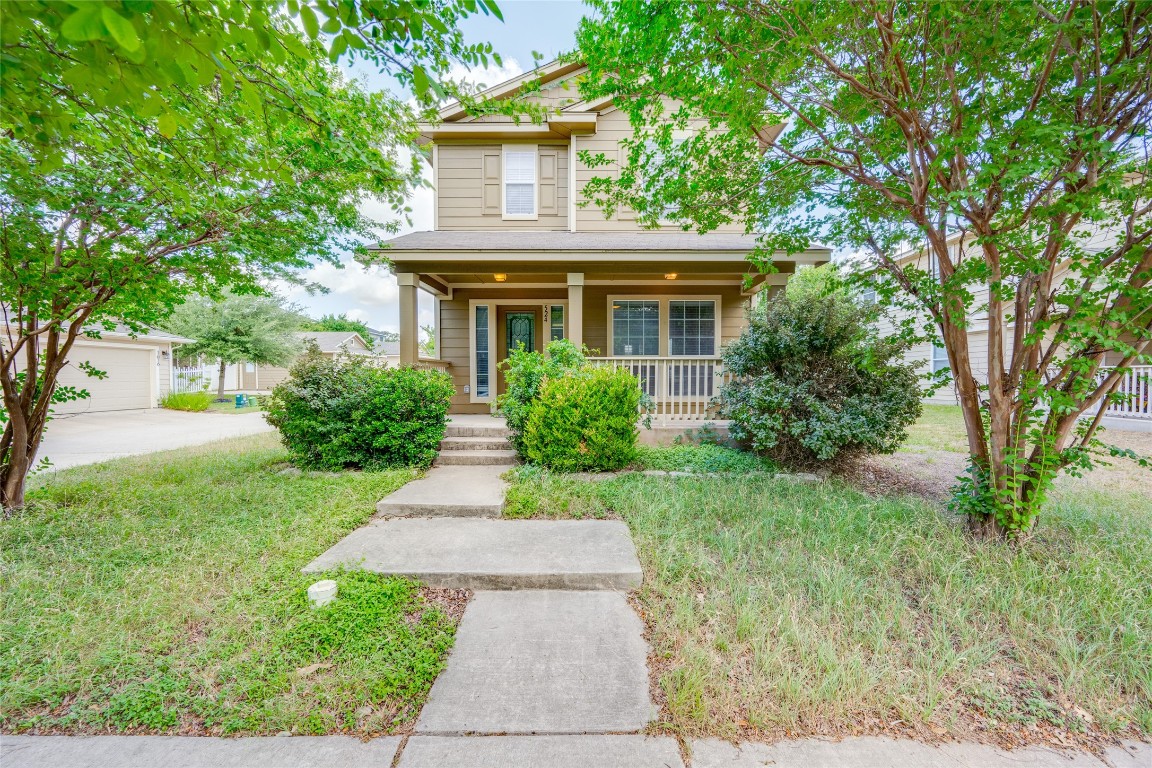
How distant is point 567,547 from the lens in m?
3.10

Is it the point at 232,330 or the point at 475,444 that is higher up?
the point at 232,330

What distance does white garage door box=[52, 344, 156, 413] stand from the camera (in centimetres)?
1220

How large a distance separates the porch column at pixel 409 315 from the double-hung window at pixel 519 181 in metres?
2.77

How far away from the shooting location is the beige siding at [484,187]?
27.0ft

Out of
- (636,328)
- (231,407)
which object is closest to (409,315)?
(636,328)

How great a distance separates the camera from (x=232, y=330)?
17219 millimetres

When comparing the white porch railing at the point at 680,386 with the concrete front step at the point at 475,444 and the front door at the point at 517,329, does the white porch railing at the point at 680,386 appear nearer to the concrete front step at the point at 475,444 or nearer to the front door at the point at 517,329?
the concrete front step at the point at 475,444

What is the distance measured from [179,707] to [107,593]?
1298 mm

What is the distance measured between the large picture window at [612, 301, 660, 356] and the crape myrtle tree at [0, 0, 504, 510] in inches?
191

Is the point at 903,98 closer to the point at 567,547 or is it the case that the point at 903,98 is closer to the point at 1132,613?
the point at 1132,613

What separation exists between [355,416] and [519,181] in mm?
5673

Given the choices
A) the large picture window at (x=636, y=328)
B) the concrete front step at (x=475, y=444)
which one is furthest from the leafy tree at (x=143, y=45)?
the large picture window at (x=636, y=328)

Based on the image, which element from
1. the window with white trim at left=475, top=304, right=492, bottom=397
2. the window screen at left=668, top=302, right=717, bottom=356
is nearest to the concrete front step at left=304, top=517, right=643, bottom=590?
the window with white trim at left=475, top=304, right=492, bottom=397

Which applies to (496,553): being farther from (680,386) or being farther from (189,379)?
(189,379)
